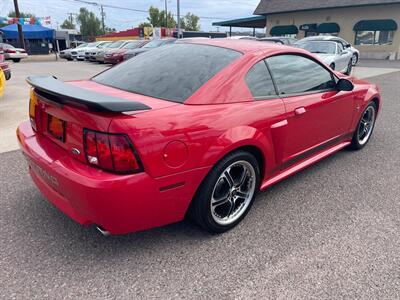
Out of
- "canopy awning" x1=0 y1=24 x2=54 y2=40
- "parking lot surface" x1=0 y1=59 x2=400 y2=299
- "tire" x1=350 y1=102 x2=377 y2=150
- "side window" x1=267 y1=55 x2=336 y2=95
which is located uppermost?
"canopy awning" x1=0 y1=24 x2=54 y2=40

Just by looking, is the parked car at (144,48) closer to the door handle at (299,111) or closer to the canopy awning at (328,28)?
the door handle at (299,111)

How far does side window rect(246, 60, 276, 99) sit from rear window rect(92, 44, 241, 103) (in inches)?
7.7

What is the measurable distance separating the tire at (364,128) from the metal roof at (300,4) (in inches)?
943

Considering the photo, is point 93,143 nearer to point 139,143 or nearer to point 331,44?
point 139,143

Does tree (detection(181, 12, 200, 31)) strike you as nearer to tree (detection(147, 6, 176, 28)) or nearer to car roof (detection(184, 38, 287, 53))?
tree (detection(147, 6, 176, 28))

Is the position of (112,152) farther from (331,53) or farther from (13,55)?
(13,55)

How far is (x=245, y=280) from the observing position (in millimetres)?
2102

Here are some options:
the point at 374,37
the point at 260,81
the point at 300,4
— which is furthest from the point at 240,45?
the point at 300,4

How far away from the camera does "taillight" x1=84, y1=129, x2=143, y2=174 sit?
75.6 inches

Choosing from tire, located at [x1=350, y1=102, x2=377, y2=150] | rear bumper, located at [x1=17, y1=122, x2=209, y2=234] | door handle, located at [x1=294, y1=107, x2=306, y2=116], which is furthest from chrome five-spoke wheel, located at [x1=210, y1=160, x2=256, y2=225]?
tire, located at [x1=350, y1=102, x2=377, y2=150]

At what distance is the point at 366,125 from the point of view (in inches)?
177

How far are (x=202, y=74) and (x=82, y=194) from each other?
Answer: 1.28 metres

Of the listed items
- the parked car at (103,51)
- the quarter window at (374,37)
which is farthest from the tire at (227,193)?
the quarter window at (374,37)

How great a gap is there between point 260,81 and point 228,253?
56.2 inches
